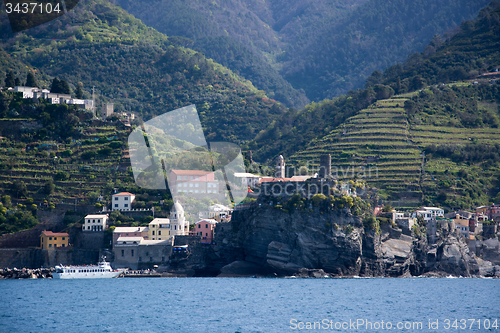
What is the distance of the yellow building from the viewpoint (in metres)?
70.8

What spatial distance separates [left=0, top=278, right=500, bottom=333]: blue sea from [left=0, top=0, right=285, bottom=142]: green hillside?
75930 millimetres

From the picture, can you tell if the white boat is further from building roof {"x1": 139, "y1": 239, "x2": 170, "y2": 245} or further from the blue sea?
building roof {"x1": 139, "y1": 239, "x2": 170, "y2": 245}

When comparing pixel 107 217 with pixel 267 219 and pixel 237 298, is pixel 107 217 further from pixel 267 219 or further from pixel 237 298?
pixel 237 298

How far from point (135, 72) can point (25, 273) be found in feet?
282

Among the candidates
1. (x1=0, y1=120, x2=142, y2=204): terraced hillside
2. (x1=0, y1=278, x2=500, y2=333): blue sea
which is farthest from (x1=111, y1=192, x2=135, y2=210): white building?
(x1=0, y1=278, x2=500, y2=333): blue sea

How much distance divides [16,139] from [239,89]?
3043 inches

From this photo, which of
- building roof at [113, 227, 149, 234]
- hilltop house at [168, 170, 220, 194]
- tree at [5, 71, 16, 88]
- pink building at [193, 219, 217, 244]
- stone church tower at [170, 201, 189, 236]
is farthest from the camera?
tree at [5, 71, 16, 88]

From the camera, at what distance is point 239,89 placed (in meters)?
156

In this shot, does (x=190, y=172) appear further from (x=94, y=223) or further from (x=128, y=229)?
(x=94, y=223)

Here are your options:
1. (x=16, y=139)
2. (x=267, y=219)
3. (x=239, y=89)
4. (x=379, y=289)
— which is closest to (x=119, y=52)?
(x=239, y=89)

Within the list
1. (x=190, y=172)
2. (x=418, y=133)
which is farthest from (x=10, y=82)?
(x=418, y=133)

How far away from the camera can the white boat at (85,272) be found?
6781 cm

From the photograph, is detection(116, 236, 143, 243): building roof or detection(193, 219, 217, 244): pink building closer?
detection(116, 236, 143, 243): building roof

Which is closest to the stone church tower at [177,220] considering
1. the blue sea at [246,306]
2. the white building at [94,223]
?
the white building at [94,223]
